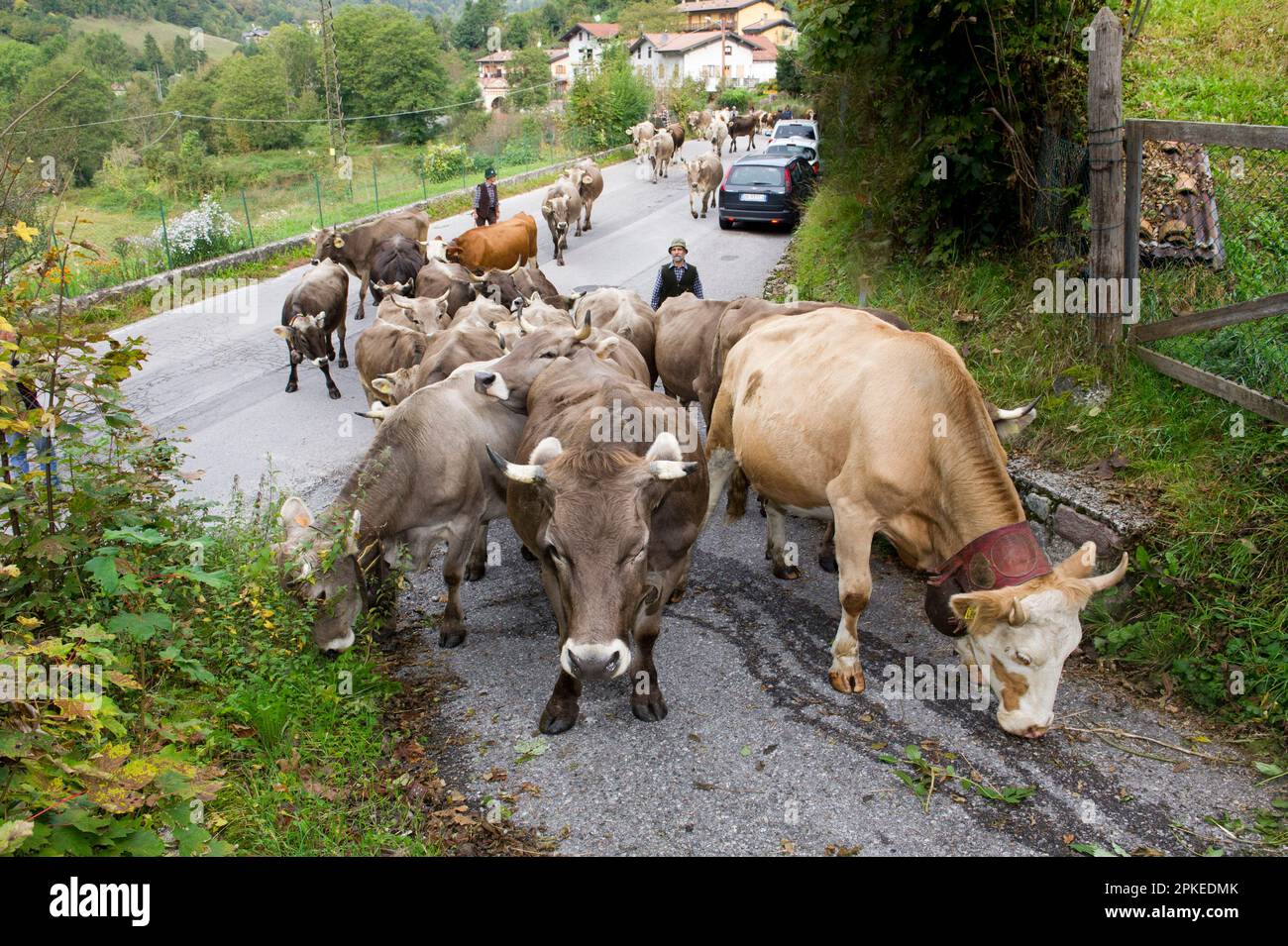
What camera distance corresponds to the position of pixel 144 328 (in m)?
16.1

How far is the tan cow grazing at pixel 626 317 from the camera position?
413 inches

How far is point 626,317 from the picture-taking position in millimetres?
10602

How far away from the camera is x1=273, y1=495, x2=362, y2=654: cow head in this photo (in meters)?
5.83

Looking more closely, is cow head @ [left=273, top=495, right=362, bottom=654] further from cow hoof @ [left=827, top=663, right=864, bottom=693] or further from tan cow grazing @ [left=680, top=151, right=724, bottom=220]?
tan cow grazing @ [left=680, top=151, right=724, bottom=220]

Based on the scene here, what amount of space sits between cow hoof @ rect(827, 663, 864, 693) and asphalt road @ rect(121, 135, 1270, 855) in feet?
0.21

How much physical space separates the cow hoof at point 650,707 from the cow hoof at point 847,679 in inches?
45.4

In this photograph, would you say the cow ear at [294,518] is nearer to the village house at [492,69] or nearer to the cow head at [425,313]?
the cow head at [425,313]

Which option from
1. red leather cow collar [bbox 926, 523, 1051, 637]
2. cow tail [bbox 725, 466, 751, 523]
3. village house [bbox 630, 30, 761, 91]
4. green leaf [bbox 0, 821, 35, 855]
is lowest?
cow tail [bbox 725, 466, 751, 523]

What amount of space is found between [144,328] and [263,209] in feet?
50.0

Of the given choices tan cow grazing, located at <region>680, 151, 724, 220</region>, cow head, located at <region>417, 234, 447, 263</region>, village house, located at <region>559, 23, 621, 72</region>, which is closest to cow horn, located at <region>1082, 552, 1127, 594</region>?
cow head, located at <region>417, 234, 447, 263</region>

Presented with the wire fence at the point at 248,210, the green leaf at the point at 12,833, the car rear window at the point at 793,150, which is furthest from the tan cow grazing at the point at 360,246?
the green leaf at the point at 12,833

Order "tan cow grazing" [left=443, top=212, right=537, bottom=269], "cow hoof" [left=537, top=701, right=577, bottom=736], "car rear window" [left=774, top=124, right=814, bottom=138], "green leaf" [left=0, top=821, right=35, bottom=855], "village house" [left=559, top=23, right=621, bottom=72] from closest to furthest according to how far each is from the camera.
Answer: "green leaf" [left=0, top=821, right=35, bottom=855], "cow hoof" [left=537, top=701, right=577, bottom=736], "tan cow grazing" [left=443, top=212, right=537, bottom=269], "car rear window" [left=774, top=124, right=814, bottom=138], "village house" [left=559, top=23, right=621, bottom=72]
